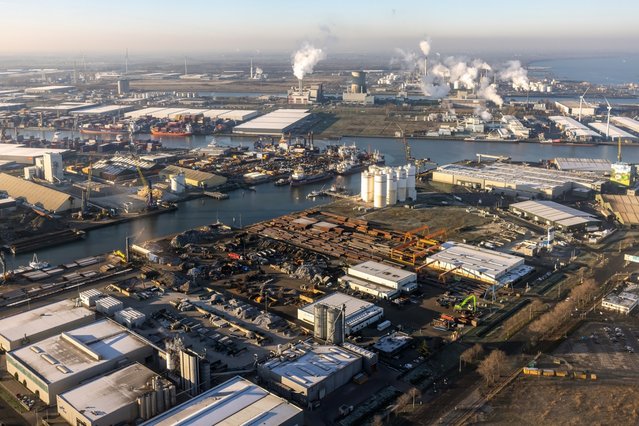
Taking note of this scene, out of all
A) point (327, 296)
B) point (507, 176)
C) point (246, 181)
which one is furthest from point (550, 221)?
point (246, 181)

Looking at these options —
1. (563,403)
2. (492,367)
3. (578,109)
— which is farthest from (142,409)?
(578,109)

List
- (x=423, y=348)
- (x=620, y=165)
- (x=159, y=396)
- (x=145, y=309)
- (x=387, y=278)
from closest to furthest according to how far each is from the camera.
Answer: (x=159, y=396)
(x=423, y=348)
(x=145, y=309)
(x=387, y=278)
(x=620, y=165)

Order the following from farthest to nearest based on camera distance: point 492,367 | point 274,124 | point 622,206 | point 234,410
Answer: point 274,124, point 622,206, point 492,367, point 234,410

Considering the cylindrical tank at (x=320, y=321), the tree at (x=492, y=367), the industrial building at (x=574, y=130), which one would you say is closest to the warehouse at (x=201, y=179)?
the cylindrical tank at (x=320, y=321)

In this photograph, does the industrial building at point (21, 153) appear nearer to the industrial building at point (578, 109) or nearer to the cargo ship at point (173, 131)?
the cargo ship at point (173, 131)

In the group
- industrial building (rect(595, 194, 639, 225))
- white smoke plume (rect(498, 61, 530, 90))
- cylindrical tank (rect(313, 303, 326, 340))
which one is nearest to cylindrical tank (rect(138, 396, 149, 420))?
cylindrical tank (rect(313, 303, 326, 340))

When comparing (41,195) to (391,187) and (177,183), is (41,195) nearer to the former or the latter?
(177,183)

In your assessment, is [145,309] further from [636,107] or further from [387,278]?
[636,107]
